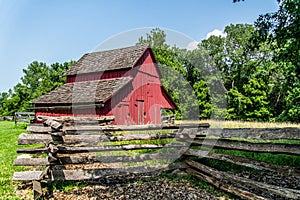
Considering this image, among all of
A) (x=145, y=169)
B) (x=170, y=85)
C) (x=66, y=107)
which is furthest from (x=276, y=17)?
(x=170, y=85)

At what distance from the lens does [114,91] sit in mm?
17516

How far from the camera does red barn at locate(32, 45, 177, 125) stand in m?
17.8

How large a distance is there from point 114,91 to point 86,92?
2.67 meters

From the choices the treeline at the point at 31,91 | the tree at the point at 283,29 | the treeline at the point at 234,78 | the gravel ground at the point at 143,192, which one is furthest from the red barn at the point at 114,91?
the treeline at the point at 31,91

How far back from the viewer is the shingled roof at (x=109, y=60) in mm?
20734

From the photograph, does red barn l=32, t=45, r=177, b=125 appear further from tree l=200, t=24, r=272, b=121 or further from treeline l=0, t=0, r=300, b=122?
tree l=200, t=24, r=272, b=121

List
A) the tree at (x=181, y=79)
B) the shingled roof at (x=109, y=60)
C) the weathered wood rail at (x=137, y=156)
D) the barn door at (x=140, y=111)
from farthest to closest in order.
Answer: the tree at (x=181, y=79) → the shingled roof at (x=109, y=60) → the barn door at (x=140, y=111) → the weathered wood rail at (x=137, y=156)

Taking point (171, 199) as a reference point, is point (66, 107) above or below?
above

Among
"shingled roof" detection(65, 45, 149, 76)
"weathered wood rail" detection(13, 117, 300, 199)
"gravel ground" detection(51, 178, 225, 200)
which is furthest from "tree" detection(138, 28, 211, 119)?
"gravel ground" detection(51, 178, 225, 200)

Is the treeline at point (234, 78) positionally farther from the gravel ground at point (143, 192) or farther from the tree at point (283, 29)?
the gravel ground at point (143, 192)

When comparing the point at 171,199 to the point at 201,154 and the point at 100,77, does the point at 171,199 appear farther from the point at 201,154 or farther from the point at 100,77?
the point at 100,77

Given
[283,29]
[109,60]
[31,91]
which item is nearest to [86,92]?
[109,60]

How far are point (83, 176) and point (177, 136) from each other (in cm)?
225

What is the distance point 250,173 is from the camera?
5273 mm
